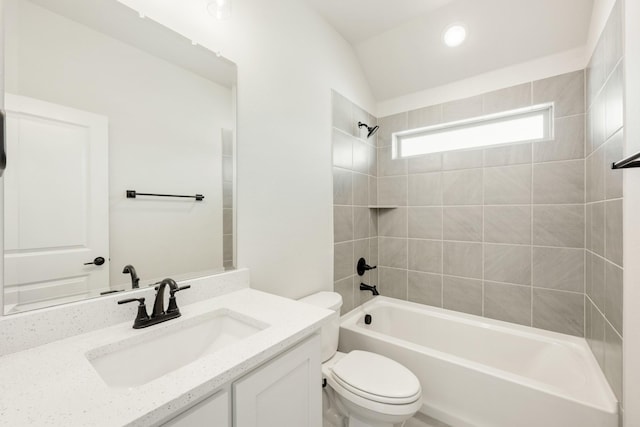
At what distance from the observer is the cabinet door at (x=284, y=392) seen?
686 mm

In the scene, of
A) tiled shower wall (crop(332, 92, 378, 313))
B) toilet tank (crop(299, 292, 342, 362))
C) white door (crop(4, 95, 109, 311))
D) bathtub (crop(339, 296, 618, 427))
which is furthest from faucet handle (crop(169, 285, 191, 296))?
bathtub (crop(339, 296, 618, 427))

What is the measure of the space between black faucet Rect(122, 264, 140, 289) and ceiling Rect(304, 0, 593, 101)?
1.93 m

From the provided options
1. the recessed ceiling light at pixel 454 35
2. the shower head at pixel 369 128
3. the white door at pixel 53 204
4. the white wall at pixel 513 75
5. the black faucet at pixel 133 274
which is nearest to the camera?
the white door at pixel 53 204

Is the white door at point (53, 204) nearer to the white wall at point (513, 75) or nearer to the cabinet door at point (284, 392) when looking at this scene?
the cabinet door at point (284, 392)

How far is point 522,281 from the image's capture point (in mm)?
1909

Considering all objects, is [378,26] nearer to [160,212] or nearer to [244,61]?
[244,61]

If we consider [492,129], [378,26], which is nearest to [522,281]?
[492,129]

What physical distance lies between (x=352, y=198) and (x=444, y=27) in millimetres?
1415

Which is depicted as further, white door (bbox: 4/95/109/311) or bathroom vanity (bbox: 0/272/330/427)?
white door (bbox: 4/95/109/311)

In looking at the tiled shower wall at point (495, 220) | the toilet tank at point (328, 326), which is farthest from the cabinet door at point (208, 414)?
the tiled shower wall at point (495, 220)

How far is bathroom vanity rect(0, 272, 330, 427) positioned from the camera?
50cm

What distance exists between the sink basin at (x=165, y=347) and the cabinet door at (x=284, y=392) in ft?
0.53

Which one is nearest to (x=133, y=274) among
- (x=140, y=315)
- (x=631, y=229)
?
(x=140, y=315)

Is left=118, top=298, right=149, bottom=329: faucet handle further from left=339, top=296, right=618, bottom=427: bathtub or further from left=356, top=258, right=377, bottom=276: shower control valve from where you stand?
left=356, top=258, right=377, bottom=276: shower control valve
